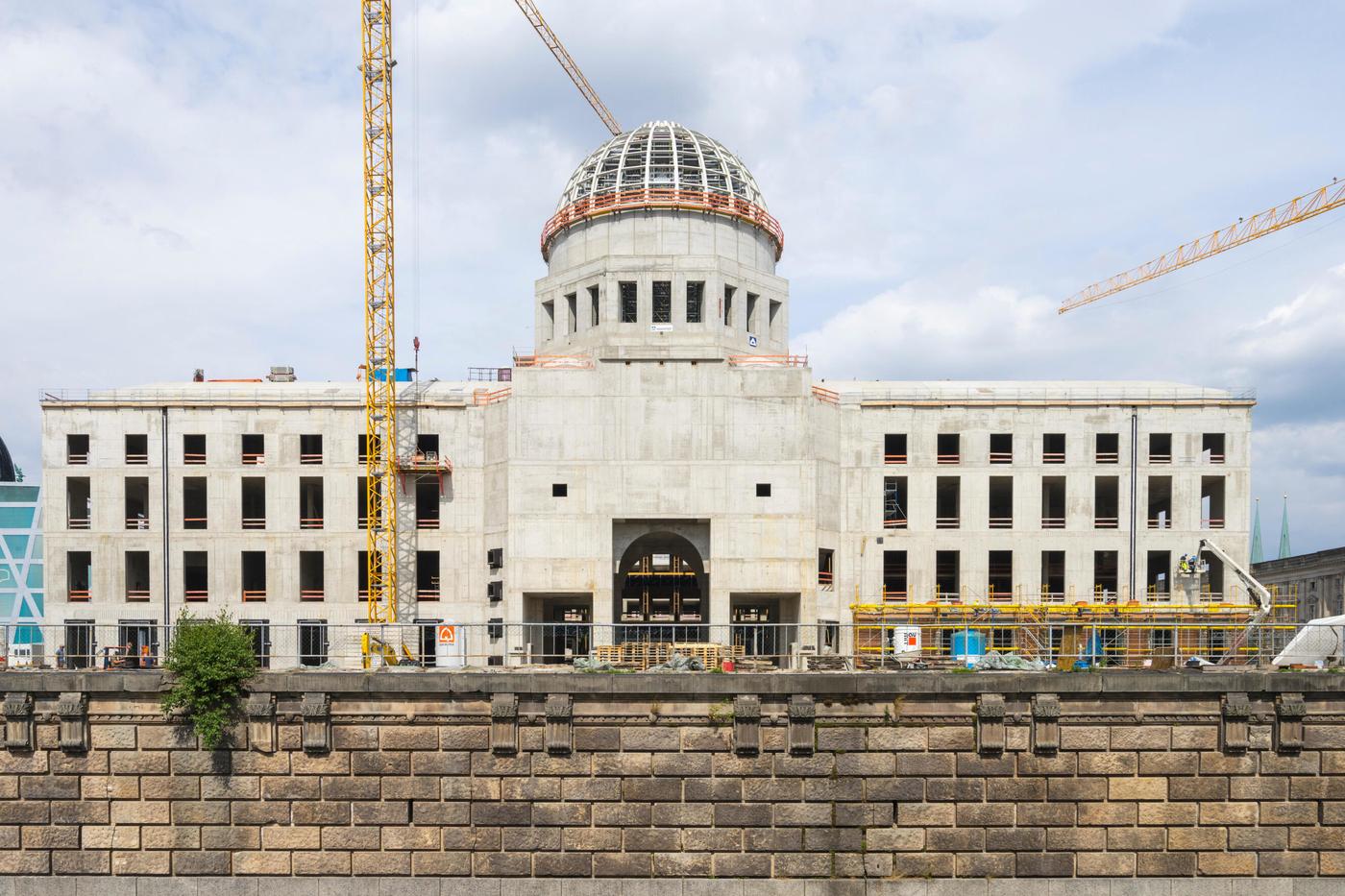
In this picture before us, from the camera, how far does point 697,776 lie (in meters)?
24.0

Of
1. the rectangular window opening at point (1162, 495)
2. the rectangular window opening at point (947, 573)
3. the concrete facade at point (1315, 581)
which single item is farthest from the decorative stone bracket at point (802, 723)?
the concrete facade at point (1315, 581)

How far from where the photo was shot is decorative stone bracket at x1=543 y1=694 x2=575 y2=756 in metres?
23.6

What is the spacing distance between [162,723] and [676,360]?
30.4 meters

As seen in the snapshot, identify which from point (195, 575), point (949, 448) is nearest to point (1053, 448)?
point (949, 448)

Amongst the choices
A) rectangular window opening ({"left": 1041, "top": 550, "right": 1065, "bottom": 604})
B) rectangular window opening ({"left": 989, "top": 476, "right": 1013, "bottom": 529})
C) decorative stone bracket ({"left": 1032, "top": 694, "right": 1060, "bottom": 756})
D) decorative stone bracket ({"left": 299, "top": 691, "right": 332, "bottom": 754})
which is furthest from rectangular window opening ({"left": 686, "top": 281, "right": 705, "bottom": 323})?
decorative stone bracket ({"left": 299, "top": 691, "right": 332, "bottom": 754})

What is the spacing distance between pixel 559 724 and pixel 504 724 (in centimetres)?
151

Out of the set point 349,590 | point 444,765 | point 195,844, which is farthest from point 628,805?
point 349,590

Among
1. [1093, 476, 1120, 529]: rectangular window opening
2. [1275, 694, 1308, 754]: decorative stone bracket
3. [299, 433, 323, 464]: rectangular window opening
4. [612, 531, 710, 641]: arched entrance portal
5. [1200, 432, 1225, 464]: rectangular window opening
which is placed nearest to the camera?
[1275, 694, 1308, 754]: decorative stone bracket

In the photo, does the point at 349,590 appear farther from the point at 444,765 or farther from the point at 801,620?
the point at 444,765

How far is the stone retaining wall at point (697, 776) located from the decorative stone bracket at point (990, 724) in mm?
60

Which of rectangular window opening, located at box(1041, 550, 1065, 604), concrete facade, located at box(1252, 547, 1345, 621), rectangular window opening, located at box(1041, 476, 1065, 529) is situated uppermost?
rectangular window opening, located at box(1041, 476, 1065, 529)

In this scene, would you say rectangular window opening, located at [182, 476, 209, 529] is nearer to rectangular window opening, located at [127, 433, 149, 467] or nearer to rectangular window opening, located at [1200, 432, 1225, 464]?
rectangular window opening, located at [127, 433, 149, 467]

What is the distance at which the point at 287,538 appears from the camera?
51.3 meters

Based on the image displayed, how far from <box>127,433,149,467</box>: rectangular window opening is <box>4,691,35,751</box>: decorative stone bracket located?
3101 centimetres
